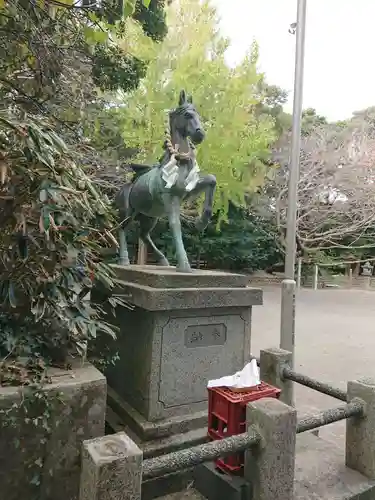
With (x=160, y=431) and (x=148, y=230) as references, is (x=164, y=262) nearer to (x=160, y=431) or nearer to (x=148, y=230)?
(x=148, y=230)

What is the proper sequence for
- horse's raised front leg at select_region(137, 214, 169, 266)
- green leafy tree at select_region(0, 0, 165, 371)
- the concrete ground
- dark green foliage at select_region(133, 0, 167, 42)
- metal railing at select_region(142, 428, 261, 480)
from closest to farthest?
metal railing at select_region(142, 428, 261, 480)
green leafy tree at select_region(0, 0, 165, 371)
horse's raised front leg at select_region(137, 214, 169, 266)
the concrete ground
dark green foliage at select_region(133, 0, 167, 42)

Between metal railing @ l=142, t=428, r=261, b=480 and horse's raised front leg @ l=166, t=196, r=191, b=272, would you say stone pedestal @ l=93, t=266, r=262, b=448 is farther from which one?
metal railing @ l=142, t=428, r=261, b=480

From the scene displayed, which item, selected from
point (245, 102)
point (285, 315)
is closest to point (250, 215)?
point (245, 102)

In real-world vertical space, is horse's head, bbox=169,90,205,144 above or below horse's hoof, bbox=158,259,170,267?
above

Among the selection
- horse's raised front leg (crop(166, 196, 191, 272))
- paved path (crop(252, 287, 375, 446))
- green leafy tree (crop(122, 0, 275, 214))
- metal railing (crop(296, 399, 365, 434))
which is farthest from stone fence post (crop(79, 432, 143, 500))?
green leafy tree (crop(122, 0, 275, 214))

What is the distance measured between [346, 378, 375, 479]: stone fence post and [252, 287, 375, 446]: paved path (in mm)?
1364

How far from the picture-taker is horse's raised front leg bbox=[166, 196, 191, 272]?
336 cm

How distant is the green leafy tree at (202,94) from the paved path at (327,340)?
4.81m

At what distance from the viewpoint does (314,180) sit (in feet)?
50.3

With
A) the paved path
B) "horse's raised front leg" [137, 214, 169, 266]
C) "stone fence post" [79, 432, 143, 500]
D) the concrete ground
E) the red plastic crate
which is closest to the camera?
"stone fence post" [79, 432, 143, 500]

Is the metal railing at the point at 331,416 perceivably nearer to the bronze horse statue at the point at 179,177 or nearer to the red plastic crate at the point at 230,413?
the red plastic crate at the point at 230,413

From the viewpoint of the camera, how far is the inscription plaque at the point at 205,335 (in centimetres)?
312

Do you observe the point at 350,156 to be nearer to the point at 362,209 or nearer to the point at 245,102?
the point at 362,209

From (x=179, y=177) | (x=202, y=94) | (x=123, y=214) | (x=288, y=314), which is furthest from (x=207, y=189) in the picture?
(x=202, y=94)
